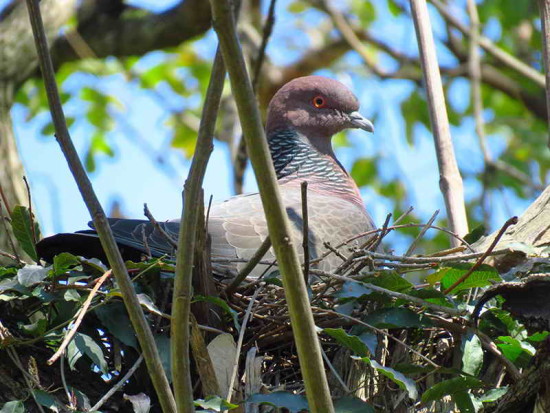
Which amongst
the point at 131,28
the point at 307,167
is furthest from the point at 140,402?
the point at 131,28

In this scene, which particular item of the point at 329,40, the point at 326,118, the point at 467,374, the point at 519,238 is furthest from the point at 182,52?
the point at 467,374

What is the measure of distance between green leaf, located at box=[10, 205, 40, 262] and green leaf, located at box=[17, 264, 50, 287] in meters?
0.34

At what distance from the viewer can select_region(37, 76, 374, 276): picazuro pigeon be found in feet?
11.7

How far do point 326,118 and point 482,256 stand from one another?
2.65 m

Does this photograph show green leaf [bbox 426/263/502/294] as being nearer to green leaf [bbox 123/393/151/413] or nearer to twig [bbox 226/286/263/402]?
twig [bbox 226/286/263/402]

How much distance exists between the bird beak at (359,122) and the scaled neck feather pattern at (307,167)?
0.79 ft

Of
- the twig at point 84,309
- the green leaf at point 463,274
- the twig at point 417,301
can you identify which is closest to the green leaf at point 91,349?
the twig at point 84,309

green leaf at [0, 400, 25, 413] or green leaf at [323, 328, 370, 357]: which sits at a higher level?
green leaf at [323, 328, 370, 357]

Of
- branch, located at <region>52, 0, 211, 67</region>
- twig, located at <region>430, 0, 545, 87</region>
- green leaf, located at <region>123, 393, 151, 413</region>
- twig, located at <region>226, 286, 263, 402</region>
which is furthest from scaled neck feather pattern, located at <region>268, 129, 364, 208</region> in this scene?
green leaf, located at <region>123, 393, 151, 413</region>

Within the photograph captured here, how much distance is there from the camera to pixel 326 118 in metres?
5.45

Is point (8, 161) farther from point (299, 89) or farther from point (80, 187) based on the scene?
Result: point (80, 187)

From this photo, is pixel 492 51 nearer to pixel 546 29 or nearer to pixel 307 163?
pixel 307 163

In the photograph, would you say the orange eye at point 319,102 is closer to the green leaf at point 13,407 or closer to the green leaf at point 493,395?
the green leaf at point 493,395

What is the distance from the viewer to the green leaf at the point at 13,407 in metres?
2.62
